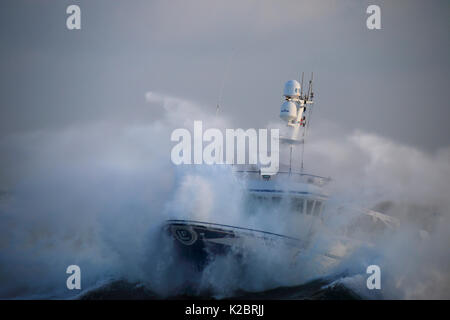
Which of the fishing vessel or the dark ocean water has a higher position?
the fishing vessel

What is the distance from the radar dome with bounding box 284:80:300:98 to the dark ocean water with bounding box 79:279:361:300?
34.6 feet

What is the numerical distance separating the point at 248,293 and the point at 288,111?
10491 mm

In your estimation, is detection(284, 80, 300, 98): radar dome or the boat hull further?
detection(284, 80, 300, 98): radar dome

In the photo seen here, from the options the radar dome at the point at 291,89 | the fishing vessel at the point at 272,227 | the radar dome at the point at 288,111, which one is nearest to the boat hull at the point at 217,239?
the fishing vessel at the point at 272,227

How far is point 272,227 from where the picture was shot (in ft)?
98.7

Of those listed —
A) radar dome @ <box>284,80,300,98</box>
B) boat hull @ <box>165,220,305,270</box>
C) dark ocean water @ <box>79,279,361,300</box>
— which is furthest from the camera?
radar dome @ <box>284,80,300,98</box>

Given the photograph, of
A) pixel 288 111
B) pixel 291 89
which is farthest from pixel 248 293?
pixel 291 89

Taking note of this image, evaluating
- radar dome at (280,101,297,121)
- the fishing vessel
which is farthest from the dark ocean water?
radar dome at (280,101,297,121)

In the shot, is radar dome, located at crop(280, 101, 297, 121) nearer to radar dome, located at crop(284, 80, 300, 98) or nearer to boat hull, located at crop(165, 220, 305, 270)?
radar dome, located at crop(284, 80, 300, 98)

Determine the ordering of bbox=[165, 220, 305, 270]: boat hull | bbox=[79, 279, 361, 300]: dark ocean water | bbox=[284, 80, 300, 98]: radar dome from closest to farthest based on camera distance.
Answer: bbox=[165, 220, 305, 270]: boat hull → bbox=[79, 279, 361, 300]: dark ocean water → bbox=[284, 80, 300, 98]: radar dome

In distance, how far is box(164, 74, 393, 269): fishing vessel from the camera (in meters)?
29.7

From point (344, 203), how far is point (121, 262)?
509 inches
